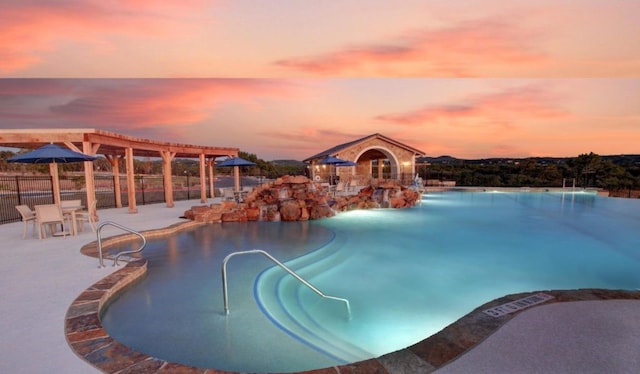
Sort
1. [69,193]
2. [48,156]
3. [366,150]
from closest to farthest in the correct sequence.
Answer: [48,156], [69,193], [366,150]

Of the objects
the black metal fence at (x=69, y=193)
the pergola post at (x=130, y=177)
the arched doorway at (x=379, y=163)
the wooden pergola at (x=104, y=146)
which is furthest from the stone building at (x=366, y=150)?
the pergola post at (x=130, y=177)

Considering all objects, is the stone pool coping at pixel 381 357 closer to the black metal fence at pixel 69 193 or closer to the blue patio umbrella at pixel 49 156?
the blue patio umbrella at pixel 49 156

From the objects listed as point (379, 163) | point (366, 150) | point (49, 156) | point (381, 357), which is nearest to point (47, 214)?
point (49, 156)

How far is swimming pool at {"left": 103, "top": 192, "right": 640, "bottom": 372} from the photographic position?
126 inches

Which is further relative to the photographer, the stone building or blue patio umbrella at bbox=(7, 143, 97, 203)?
the stone building

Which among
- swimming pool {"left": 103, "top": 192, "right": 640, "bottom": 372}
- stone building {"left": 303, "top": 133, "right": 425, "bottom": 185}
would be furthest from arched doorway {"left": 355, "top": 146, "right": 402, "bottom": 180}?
swimming pool {"left": 103, "top": 192, "right": 640, "bottom": 372}

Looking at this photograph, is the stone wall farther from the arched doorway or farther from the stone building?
the arched doorway

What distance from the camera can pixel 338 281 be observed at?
5.58m

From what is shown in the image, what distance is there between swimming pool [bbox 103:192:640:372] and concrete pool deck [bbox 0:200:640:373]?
714 millimetres

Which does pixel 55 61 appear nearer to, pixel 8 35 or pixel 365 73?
pixel 8 35

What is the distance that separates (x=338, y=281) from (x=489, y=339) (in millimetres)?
3387

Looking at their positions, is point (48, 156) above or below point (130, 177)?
above

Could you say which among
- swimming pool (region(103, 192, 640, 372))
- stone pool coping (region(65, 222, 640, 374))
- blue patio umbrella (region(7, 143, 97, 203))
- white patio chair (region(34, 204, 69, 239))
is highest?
blue patio umbrella (region(7, 143, 97, 203))

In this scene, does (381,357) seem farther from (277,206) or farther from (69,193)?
(69,193)
